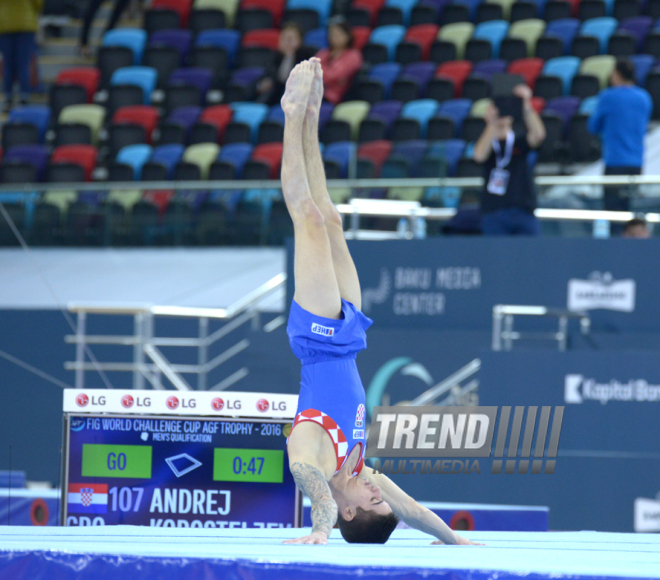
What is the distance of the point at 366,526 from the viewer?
11.5 feet

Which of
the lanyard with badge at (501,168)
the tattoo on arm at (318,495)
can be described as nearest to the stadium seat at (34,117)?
the lanyard with badge at (501,168)

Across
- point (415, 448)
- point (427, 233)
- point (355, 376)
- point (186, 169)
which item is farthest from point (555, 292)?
point (186, 169)

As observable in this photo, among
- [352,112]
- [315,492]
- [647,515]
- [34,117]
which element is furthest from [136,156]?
[315,492]

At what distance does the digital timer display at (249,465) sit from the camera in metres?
4.24

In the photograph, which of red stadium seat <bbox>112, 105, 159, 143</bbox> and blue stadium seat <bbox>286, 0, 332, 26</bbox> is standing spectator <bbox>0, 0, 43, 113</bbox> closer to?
red stadium seat <bbox>112, 105, 159, 143</bbox>

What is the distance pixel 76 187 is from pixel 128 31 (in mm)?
5626

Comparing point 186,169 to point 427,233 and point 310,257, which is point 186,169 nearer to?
point 427,233

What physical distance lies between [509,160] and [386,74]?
17.3 ft

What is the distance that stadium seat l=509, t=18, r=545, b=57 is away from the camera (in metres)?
11.7

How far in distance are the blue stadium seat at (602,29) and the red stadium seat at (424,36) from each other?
1912mm

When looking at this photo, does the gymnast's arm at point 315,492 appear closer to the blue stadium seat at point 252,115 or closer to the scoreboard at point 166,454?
the scoreboard at point 166,454

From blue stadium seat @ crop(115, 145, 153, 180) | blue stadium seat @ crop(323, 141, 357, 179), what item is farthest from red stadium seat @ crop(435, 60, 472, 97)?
blue stadium seat @ crop(115, 145, 153, 180)

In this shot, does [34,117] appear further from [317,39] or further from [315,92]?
[315,92]

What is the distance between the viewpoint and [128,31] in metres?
13.7
